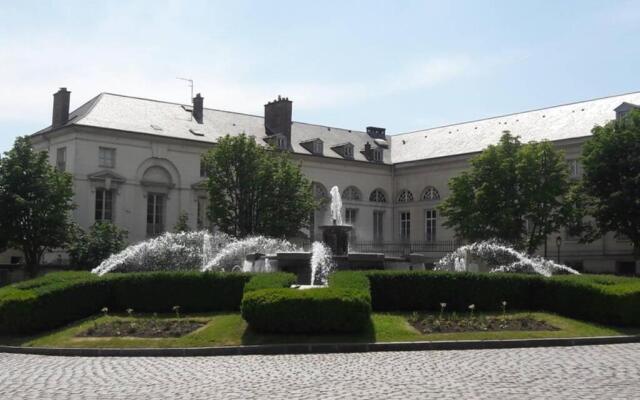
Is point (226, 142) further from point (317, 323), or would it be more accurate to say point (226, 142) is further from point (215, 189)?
point (317, 323)

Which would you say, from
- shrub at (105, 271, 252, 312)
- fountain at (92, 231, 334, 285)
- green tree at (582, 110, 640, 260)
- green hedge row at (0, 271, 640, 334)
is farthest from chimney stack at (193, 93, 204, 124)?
shrub at (105, 271, 252, 312)

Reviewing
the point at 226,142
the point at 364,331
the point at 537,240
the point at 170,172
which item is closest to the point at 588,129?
the point at 537,240

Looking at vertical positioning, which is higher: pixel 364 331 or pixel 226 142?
pixel 226 142

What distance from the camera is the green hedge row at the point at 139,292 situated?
22266 mm

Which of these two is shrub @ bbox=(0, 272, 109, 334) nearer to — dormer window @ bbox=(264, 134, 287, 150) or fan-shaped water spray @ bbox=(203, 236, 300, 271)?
fan-shaped water spray @ bbox=(203, 236, 300, 271)

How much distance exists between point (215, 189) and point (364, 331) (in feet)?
98.4

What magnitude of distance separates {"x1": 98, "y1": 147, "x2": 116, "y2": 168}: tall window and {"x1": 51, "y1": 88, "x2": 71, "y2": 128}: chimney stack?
3438mm

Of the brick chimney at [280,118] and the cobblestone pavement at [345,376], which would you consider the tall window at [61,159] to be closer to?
the brick chimney at [280,118]

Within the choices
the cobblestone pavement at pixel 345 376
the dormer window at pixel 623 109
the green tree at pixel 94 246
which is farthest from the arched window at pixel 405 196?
the cobblestone pavement at pixel 345 376

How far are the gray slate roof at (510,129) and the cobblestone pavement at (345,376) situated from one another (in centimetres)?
3643

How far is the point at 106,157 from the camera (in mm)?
51344

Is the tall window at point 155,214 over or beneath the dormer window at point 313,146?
beneath

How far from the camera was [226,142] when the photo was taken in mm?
48375

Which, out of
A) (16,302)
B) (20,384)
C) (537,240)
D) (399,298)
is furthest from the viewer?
(537,240)
